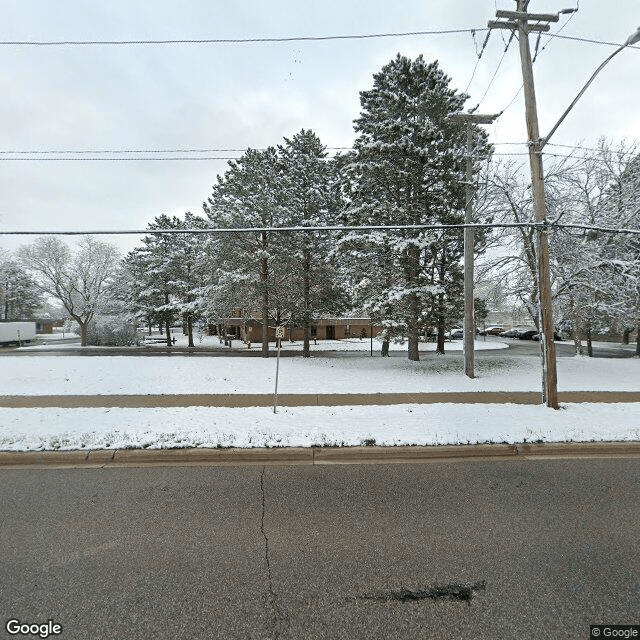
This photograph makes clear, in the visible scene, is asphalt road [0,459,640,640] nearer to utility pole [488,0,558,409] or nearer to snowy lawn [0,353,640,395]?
utility pole [488,0,558,409]

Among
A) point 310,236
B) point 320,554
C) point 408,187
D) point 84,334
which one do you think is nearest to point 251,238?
point 310,236

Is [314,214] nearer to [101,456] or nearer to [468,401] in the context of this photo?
[468,401]

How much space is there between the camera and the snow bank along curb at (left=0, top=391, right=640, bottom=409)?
831 cm

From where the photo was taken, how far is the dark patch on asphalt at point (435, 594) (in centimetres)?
255

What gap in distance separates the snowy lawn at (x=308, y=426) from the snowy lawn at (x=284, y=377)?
2417 millimetres

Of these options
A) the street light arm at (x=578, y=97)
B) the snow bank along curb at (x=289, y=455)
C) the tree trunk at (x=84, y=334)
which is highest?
the street light arm at (x=578, y=97)

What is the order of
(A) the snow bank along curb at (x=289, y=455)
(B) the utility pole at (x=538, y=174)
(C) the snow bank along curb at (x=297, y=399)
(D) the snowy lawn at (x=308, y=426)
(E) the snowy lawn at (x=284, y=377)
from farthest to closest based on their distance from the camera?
1. (E) the snowy lawn at (x=284, y=377)
2. (C) the snow bank along curb at (x=297, y=399)
3. (B) the utility pole at (x=538, y=174)
4. (D) the snowy lawn at (x=308, y=426)
5. (A) the snow bank along curb at (x=289, y=455)

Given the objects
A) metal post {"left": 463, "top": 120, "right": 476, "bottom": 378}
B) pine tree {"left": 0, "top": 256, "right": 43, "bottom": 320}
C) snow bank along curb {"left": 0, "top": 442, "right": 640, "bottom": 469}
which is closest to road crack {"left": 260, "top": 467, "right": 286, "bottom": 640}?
snow bank along curb {"left": 0, "top": 442, "right": 640, "bottom": 469}

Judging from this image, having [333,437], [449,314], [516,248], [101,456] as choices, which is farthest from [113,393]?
[516,248]

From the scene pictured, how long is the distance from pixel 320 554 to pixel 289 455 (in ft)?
7.93

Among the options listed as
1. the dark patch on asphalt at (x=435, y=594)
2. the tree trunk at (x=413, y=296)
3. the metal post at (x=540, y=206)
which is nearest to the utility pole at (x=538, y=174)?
the metal post at (x=540, y=206)

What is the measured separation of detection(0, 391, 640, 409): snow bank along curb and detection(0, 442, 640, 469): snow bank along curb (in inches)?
107

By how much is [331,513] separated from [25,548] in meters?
2.81

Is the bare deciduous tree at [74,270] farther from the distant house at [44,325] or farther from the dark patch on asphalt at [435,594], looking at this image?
the dark patch on asphalt at [435,594]
